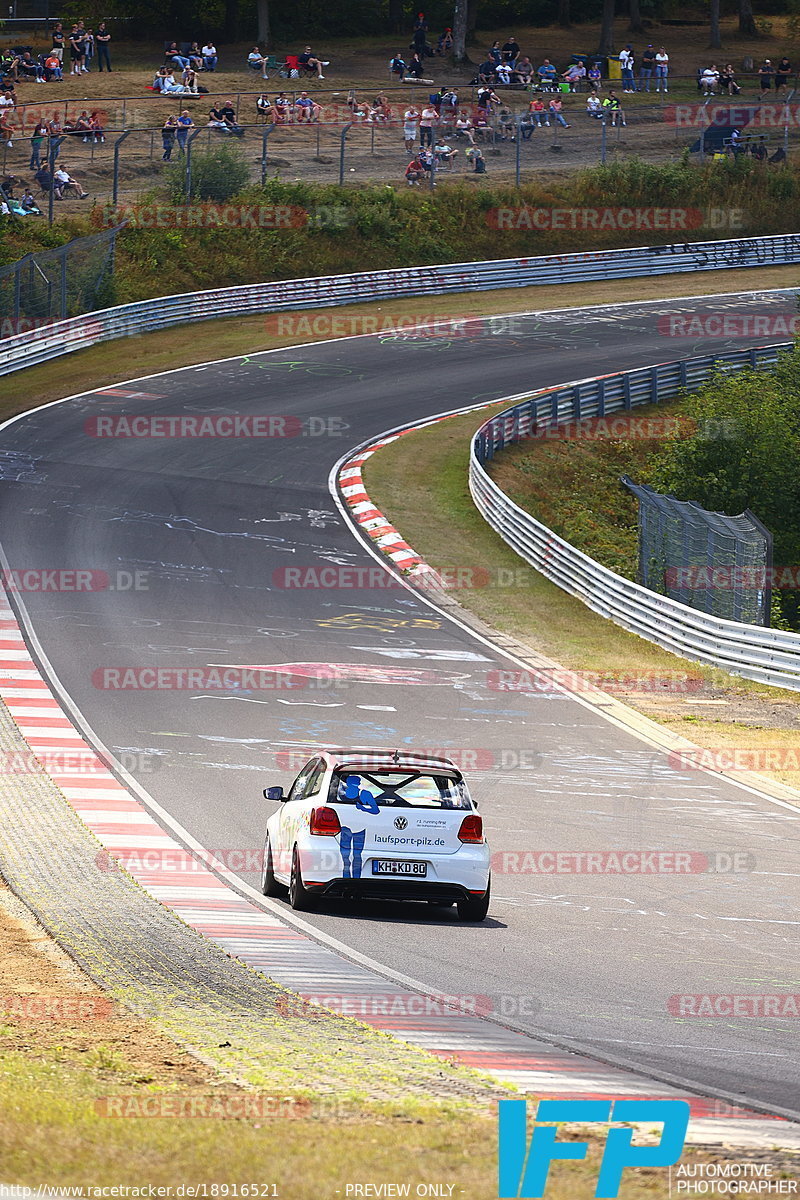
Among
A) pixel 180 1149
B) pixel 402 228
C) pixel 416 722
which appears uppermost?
pixel 402 228

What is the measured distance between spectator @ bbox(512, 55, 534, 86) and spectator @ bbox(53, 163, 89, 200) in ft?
87.3

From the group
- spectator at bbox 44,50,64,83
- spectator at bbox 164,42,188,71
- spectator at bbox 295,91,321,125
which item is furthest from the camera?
spectator at bbox 164,42,188,71

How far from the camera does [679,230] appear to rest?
67250mm

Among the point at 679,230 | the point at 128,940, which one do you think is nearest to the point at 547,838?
the point at 128,940

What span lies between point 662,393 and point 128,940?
40.7m

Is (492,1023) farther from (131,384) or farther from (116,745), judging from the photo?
(131,384)

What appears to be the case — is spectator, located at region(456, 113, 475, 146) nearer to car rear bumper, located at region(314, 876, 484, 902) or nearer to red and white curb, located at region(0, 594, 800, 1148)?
red and white curb, located at region(0, 594, 800, 1148)

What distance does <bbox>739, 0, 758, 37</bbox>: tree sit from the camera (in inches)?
3720

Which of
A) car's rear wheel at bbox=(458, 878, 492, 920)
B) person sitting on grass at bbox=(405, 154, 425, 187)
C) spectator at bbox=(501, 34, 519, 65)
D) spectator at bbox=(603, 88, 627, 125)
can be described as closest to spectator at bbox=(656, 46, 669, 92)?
spectator at bbox=(603, 88, 627, 125)

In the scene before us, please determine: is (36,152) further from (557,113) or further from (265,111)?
(557,113)

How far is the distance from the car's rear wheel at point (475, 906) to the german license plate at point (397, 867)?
424 mm

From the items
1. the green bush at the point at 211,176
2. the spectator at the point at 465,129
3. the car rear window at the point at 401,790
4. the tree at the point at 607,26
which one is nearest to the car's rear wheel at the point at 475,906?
the car rear window at the point at 401,790

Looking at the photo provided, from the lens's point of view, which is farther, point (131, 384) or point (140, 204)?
point (140, 204)

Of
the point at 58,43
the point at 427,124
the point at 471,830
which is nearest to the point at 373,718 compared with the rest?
the point at 471,830
